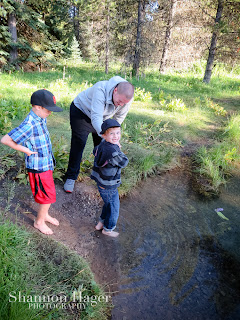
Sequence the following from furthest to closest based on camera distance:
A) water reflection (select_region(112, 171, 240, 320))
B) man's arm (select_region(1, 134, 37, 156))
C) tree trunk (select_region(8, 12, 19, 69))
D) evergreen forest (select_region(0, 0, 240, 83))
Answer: tree trunk (select_region(8, 12, 19, 69)) → evergreen forest (select_region(0, 0, 240, 83)) → water reflection (select_region(112, 171, 240, 320)) → man's arm (select_region(1, 134, 37, 156))

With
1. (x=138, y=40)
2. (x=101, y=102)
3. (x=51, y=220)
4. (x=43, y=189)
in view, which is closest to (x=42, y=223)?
(x=51, y=220)

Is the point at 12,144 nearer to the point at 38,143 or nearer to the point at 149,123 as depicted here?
the point at 38,143

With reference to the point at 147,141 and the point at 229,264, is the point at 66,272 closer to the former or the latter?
the point at 229,264

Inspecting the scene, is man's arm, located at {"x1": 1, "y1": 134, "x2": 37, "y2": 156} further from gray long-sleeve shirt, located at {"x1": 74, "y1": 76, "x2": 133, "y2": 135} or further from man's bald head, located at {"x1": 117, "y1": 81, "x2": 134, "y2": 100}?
man's bald head, located at {"x1": 117, "y1": 81, "x2": 134, "y2": 100}

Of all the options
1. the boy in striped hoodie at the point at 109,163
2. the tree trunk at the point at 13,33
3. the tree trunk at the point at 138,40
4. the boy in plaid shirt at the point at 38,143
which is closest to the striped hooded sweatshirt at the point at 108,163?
the boy in striped hoodie at the point at 109,163

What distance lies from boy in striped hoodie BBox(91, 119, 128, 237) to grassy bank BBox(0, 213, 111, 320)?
0.69 metres

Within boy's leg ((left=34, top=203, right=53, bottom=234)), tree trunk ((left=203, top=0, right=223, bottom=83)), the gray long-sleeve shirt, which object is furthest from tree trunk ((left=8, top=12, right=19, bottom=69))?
boy's leg ((left=34, top=203, right=53, bottom=234))

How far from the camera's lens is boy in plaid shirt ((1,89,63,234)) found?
7.03 ft

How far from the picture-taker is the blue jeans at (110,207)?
2693 millimetres

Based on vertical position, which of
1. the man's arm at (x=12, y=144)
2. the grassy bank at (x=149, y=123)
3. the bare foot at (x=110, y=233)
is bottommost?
the bare foot at (x=110, y=233)

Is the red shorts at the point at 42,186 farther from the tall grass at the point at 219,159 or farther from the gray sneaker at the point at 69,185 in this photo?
the tall grass at the point at 219,159

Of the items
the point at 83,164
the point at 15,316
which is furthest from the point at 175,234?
the point at 15,316

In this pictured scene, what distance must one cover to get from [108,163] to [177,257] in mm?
1455

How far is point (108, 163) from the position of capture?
8.18 feet
